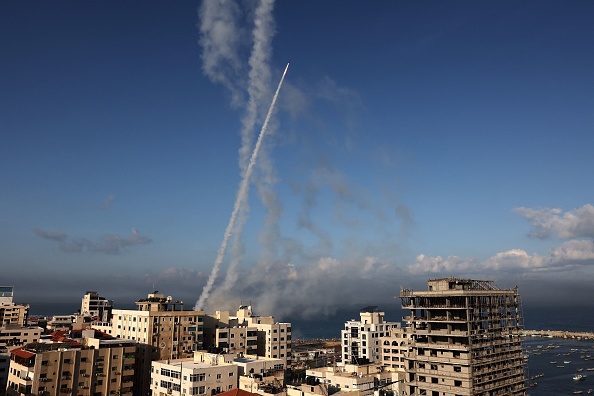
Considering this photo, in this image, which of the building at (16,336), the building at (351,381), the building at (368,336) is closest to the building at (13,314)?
the building at (16,336)

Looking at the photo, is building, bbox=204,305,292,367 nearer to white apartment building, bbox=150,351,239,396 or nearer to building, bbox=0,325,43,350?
white apartment building, bbox=150,351,239,396

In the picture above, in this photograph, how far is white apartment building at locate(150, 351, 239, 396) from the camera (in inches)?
3123

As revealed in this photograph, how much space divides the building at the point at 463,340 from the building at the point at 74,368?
190 feet

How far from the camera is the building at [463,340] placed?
72.1 meters

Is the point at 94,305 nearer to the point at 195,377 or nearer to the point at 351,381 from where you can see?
the point at 195,377

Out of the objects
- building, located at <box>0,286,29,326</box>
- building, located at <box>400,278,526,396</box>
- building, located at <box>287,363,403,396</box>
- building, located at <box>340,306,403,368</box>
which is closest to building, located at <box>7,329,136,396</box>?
building, located at <box>287,363,403,396</box>

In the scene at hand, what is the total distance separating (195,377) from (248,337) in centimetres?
4305

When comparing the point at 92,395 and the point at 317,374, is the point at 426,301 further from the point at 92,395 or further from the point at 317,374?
the point at 92,395

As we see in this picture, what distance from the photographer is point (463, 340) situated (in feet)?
241

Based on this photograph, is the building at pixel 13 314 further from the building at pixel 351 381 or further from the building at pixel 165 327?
the building at pixel 351 381

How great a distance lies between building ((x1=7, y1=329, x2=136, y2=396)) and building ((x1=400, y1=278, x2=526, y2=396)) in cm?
5800

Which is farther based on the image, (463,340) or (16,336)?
(16,336)

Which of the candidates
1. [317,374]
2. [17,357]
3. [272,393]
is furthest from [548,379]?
[17,357]

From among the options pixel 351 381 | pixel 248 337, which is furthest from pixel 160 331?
pixel 351 381
